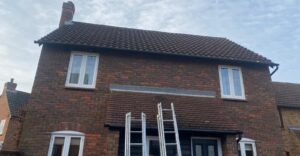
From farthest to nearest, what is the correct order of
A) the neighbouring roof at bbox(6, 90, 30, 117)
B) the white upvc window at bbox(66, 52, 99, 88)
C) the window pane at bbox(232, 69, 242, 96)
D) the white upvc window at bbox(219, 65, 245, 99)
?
the neighbouring roof at bbox(6, 90, 30, 117), the window pane at bbox(232, 69, 242, 96), the white upvc window at bbox(219, 65, 245, 99), the white upvc window at bbox(66, 52, 99, 88)

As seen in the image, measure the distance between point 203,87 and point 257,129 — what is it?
9.03 feet

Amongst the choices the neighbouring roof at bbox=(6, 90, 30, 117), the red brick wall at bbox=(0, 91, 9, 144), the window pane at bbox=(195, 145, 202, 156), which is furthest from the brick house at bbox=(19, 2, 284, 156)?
the red brick wall at bbox=(0, 91, 9, 144)

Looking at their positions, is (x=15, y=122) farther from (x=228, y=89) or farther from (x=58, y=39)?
(x=228, y=89)

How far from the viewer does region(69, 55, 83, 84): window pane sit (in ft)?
32.1

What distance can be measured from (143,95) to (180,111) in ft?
5.31

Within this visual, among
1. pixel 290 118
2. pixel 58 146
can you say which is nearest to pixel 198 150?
pixel 58 146

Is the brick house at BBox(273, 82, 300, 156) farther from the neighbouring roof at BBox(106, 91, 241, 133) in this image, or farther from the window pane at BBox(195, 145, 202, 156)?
the window pane at BBox(195, 145, 202, 156)

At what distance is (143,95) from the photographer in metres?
9.57

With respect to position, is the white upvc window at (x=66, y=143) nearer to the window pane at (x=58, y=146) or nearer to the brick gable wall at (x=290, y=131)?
the window pane at (x=58, y=146)

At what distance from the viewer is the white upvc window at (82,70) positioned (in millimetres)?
9706

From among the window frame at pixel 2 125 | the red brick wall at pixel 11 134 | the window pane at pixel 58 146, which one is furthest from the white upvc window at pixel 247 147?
the window frame at pixel 2 125

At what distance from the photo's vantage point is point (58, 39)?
406 inches

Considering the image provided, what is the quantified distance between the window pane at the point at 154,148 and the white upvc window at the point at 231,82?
3.76 meters

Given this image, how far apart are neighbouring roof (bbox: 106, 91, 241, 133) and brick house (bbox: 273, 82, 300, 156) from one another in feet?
18.7
